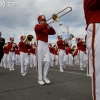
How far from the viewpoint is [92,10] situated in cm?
259

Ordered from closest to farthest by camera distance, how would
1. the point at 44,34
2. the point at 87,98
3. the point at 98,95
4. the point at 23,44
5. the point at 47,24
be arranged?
the point at 98,95 < the point at 87,98 < the point at 47,24 < the point at 44,34 < the point at 23,44

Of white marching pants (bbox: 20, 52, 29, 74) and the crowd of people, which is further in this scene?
white marching pants (bbox: 20, 52, 29, 74)

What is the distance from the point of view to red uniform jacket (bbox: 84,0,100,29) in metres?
2.48

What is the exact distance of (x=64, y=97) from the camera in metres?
4.70

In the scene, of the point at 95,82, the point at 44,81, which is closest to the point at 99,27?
the point at 95,82

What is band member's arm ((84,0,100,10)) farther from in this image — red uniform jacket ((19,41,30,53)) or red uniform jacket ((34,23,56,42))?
red uniform jacket ((19,41,30,53))

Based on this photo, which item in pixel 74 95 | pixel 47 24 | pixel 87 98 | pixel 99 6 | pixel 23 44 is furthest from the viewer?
pixel 23 44

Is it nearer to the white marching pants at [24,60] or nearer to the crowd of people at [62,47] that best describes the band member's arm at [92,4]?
the crowd of people at [62,47]

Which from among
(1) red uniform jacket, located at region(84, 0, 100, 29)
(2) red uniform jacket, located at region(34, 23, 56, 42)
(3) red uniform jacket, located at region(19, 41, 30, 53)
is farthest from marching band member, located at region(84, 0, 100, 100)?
(3) red uniform jacket, located at region(19, 41, 30, 53)

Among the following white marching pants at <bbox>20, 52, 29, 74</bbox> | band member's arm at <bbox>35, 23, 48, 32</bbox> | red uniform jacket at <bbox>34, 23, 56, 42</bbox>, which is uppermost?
band member's arm at <bbox>35, 23, 48, 32</bbox>

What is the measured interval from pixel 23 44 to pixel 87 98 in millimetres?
7203

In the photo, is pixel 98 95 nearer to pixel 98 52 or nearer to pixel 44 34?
pixel 98 52

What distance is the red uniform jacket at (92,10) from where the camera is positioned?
97.7 inches

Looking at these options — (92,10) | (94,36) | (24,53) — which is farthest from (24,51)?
(94,36)
